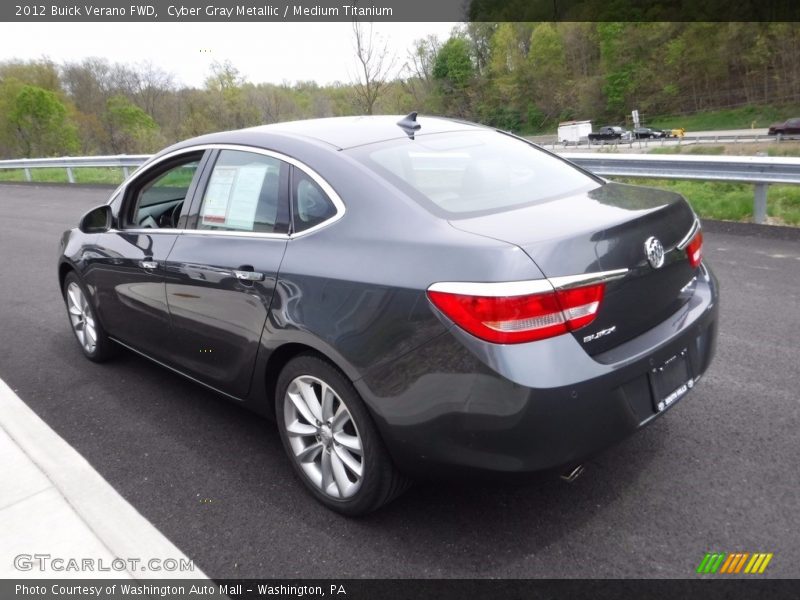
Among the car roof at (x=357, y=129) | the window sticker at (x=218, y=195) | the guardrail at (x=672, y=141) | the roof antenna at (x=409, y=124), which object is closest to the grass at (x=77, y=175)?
the window sticker at (x=218, y=195)

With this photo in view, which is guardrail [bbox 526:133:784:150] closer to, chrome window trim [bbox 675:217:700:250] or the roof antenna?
the roof antenna

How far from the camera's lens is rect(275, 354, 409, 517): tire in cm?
257

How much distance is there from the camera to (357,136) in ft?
10.6

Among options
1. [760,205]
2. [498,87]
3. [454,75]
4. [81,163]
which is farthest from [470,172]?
[498,87]

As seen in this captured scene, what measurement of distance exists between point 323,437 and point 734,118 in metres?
69.0

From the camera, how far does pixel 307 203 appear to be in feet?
9.56

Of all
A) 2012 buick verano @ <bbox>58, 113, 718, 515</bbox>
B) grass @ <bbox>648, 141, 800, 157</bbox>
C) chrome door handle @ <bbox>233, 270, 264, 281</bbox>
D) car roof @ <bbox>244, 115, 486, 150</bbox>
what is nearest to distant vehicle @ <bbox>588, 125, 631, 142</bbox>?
grass @ <bbox>648, 141, 800, 157</bbox>

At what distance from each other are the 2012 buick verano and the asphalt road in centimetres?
24

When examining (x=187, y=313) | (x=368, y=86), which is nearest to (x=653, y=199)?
(x=187, y=313)

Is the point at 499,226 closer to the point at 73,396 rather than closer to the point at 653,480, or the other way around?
the point at 653,480

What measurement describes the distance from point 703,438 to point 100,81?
8011cm

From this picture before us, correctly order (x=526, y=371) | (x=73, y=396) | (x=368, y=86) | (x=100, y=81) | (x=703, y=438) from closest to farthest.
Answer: (x=526, y=371), (x=703, y=438), (x=73, y=396), (x=368, y=86), (x=100, y=81)

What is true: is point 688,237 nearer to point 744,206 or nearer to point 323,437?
point 323,437

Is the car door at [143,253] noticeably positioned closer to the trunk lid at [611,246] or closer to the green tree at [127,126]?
the trunk lid at [611,246]
